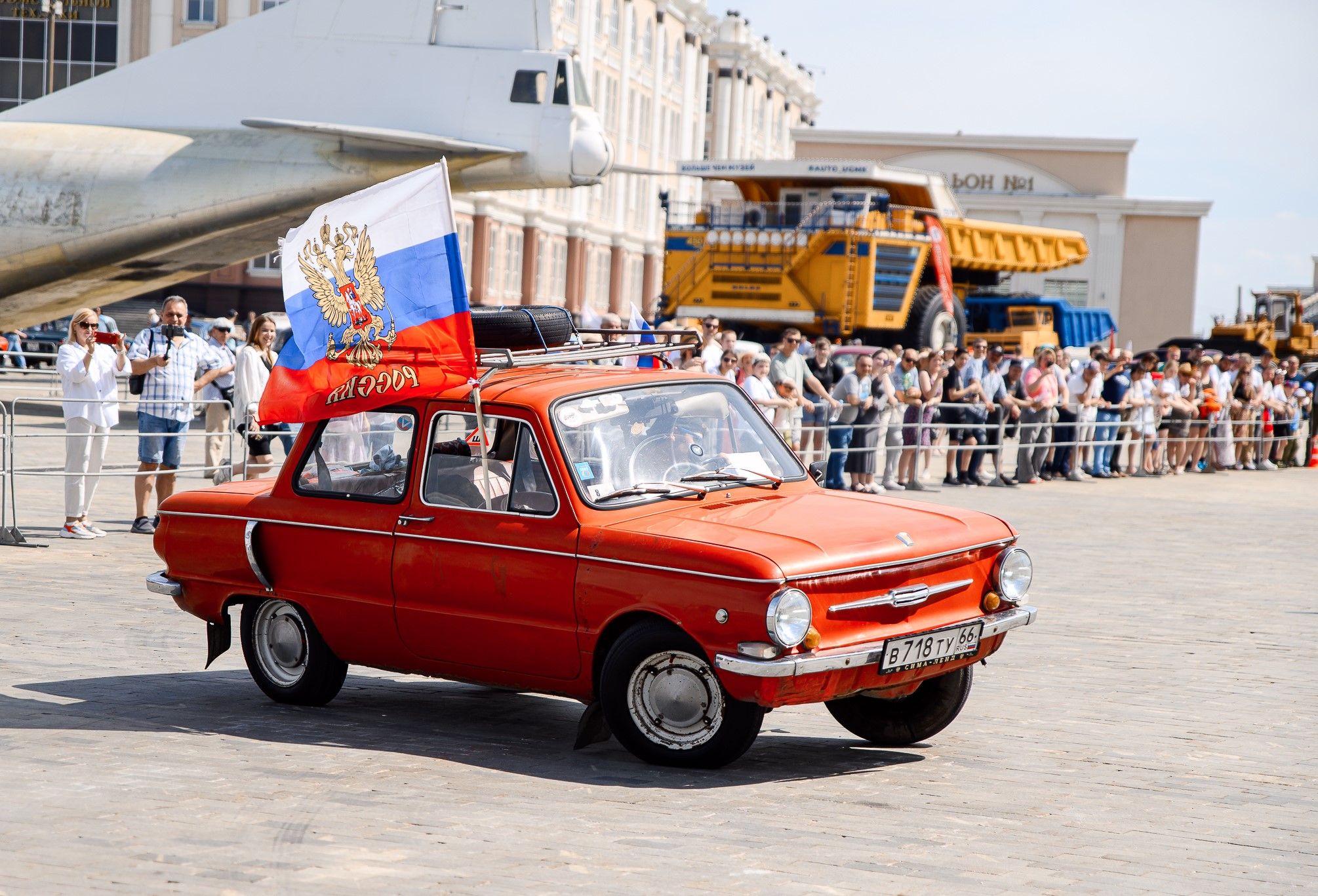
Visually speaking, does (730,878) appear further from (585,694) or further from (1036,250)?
(1036,250)

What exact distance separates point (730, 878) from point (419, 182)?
3.85 metres

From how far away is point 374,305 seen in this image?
762cm

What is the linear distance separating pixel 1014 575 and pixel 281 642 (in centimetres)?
372

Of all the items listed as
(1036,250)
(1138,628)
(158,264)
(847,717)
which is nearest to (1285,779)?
(847,717)

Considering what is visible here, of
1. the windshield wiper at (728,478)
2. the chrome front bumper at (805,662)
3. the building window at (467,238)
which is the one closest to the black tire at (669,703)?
the chrome front bumper at (805,662)

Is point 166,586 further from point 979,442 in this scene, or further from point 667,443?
point 979,442

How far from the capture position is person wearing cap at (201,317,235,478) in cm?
1571

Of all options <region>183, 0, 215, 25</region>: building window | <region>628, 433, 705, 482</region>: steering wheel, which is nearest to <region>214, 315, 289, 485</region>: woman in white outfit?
<region>628, 433, 705, 482</region>: steering wheel

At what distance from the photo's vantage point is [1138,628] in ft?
37.0

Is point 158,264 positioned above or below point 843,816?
above

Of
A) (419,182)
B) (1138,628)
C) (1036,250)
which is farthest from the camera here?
(1036,250)

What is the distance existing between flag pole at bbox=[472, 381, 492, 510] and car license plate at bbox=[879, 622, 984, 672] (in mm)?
1977

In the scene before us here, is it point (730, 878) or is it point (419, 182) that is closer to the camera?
point (730, 878)

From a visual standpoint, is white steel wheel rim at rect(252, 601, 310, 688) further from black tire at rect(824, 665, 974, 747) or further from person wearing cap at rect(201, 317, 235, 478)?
person wearing cap at rect(201, 317, 235, 478)
